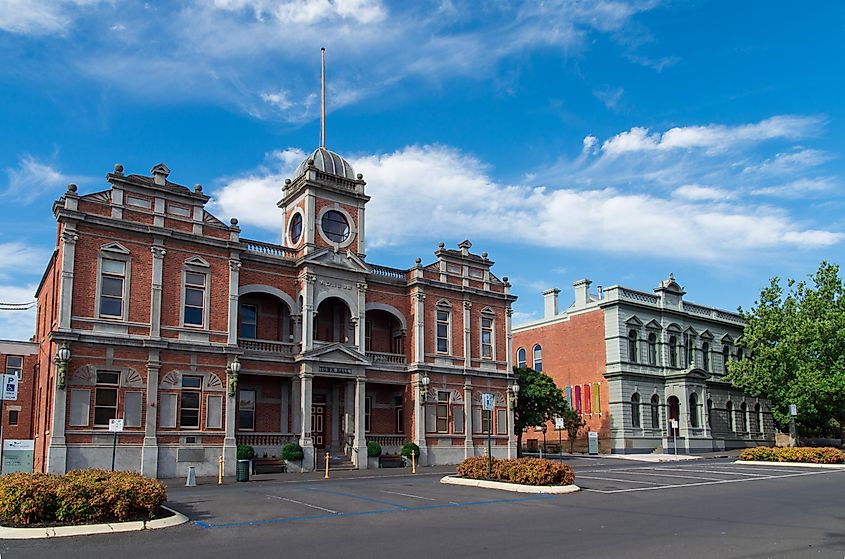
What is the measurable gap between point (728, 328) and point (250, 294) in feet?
132

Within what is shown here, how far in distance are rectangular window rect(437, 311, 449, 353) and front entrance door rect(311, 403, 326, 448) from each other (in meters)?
7.52

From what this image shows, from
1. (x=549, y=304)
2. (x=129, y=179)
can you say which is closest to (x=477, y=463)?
(x=129, y=179)

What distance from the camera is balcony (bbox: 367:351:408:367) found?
1505 inches

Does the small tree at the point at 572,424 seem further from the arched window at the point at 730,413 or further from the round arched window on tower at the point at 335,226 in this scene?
the round arched window on tower at the point at 335,226

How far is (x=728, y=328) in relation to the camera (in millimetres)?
58781

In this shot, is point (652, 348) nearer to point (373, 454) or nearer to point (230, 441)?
point (373, 454)

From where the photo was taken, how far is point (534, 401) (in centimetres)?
4509

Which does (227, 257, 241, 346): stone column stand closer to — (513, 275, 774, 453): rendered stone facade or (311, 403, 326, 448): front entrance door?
(311, 403, 326, 448): front entrance door

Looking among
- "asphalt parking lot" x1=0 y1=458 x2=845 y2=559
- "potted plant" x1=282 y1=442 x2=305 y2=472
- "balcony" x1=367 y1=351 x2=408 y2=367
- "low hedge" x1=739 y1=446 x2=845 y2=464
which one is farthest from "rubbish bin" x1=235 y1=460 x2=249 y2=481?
"low hedge" x1=739 y1=446 x2=845 y2=464

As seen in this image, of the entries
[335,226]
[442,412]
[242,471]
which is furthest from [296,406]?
[335,226]

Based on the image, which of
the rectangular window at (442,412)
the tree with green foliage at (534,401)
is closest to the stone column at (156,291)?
the rectangular window at (442,412)

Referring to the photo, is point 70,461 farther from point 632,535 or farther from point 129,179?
point 632,535

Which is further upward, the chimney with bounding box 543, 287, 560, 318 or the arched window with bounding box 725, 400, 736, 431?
the chimney with bounding box 543, 287, 560, 318

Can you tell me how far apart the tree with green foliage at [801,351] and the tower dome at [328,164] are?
30250mm
